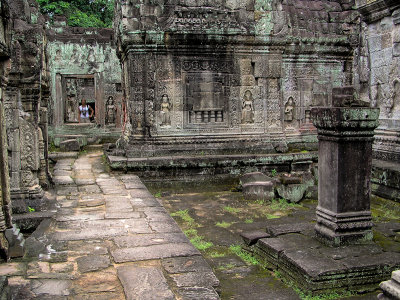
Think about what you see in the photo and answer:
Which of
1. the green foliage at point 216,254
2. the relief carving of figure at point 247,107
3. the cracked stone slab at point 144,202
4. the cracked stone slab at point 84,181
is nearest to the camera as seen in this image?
the green foliage at point 216,254

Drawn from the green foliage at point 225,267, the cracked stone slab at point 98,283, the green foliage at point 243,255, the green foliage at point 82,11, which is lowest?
the green foliage at point 225,267

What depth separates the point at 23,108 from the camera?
5594 millimetres

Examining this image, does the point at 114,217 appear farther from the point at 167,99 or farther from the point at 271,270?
the point at 167,99

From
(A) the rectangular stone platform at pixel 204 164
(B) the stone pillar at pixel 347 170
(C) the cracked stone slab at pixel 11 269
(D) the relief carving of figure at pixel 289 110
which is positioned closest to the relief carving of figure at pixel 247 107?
(A) the rectangular stone platform at pixel 204 164

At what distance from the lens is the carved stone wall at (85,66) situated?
14.5m

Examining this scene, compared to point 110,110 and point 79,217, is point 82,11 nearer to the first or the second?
point 110,110

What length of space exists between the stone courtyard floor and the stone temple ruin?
0.53m

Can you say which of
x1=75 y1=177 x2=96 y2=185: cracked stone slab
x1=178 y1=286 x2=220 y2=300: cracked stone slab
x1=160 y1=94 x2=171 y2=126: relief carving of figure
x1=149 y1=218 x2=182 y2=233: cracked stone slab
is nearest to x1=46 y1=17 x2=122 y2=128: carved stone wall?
x1=160 y1=94 x2=171 y2=126: relief carving of figure

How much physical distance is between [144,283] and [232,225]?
2850 mm

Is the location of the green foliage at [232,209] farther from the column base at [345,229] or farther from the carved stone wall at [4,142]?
the carved stone wall at [4,142]

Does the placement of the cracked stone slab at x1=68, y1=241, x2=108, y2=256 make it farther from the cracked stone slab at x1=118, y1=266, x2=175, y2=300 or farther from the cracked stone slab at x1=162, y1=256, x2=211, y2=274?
the cracked stone slab at x1=162, y1=256, x2=211, y2=274

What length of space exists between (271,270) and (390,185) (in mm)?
3620

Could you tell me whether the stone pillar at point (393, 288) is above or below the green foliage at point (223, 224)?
above

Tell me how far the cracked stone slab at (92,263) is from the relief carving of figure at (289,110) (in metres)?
7.11
